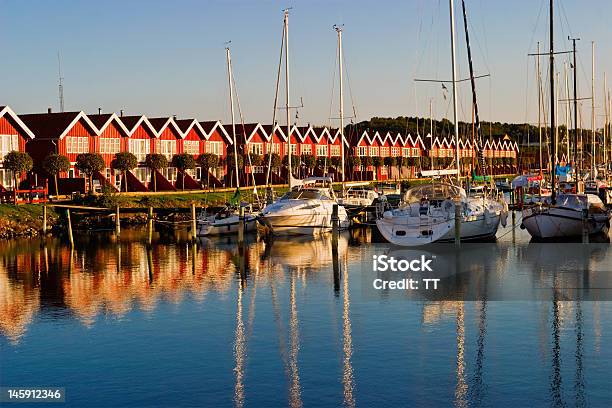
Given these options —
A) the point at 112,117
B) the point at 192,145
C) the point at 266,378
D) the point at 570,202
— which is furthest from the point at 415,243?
the point at 192,145

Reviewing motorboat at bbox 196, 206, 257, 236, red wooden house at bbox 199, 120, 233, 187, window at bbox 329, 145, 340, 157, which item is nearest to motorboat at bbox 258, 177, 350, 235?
motorboat at bbox 196, 206, 257, 236

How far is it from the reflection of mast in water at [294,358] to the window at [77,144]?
44.5 meters

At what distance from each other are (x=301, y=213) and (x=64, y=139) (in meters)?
27.2

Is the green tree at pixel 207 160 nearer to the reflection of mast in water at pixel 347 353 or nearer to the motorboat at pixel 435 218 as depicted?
the motorboat at pixel 435 218

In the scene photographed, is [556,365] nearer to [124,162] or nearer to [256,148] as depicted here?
[124,162]

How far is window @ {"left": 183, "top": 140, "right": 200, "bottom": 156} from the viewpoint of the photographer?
87.3 meters

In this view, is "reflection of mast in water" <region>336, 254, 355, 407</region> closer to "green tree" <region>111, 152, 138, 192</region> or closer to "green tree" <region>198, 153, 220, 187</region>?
"green tree" <region>111, 152, 138, 192</region>

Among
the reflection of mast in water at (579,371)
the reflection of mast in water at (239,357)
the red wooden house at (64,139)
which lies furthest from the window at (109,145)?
the reflection of mast in water at (579,371)

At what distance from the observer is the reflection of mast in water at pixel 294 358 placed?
2128cm

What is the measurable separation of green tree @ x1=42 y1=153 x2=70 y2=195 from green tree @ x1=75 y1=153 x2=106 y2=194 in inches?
78.3

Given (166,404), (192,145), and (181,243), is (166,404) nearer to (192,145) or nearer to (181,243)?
(181,243)

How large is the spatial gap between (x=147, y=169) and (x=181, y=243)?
93.8ft

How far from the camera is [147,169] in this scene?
81625mm

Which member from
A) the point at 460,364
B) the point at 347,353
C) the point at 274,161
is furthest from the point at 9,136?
the point at 460,364
